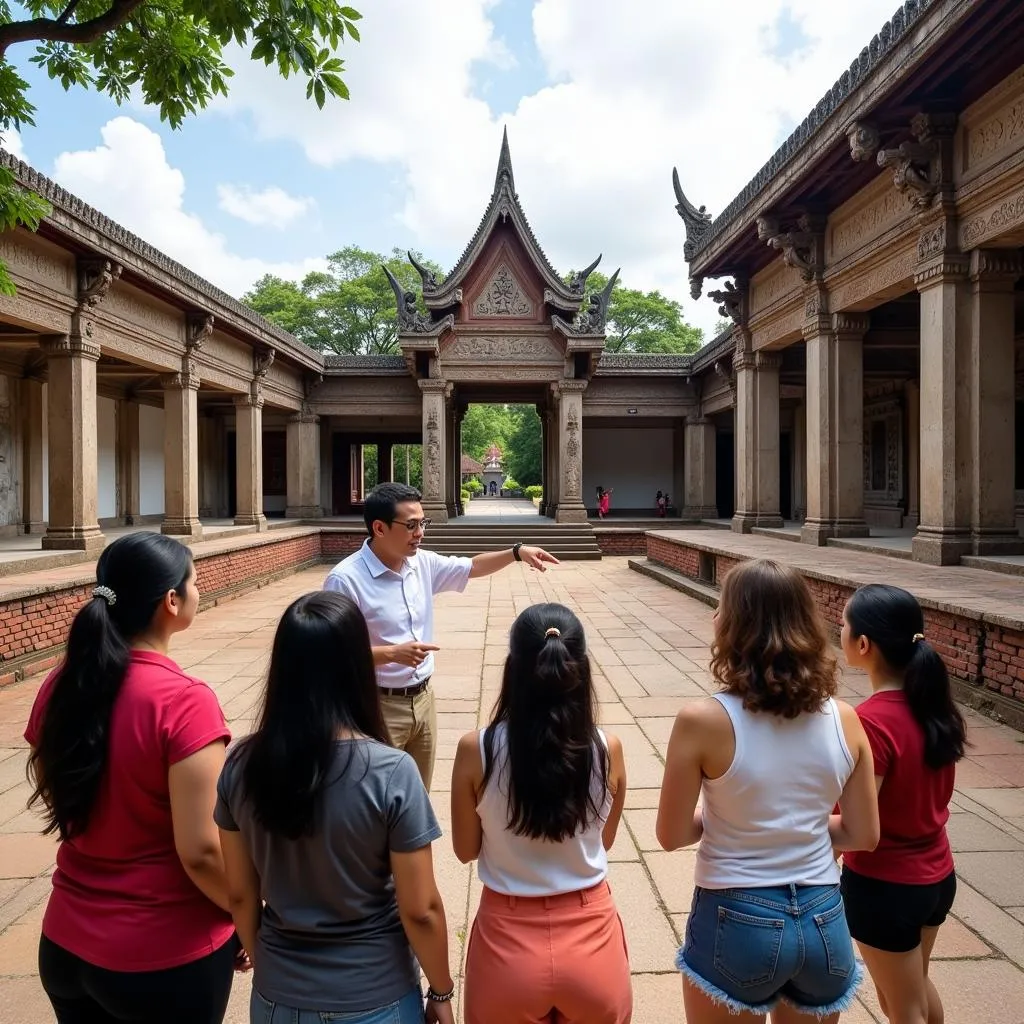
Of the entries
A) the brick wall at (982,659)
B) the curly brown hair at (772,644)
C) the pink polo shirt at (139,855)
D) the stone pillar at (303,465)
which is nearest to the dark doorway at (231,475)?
the stone pillar at (303,465)

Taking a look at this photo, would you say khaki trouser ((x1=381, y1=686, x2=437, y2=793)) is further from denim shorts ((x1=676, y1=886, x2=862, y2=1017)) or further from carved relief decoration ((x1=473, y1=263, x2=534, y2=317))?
carved relief decoration ((x1=473, y1=263, x2=534, y2=317))

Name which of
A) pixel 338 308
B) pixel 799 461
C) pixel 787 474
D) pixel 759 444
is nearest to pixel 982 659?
pixel 759 444

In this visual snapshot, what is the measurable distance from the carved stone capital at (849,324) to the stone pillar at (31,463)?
13276 mm

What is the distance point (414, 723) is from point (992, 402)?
7168 millimetres

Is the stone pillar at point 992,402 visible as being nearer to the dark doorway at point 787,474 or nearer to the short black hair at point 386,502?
the short black hair at point 386,502

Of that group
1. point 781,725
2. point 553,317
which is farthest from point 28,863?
point 553,317

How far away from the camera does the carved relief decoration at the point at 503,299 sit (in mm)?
17344

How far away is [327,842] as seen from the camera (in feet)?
4.58

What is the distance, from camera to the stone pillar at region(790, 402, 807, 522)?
19.2 metres

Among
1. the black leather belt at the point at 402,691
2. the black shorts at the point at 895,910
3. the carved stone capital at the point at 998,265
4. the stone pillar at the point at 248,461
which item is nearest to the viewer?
the black shorts at the point at 895,910

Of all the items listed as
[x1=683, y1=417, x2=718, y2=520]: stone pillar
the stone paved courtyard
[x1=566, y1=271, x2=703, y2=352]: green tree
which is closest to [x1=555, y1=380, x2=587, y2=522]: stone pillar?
[x1=683, y1=417, x2=718, y2=520]: stone pillar

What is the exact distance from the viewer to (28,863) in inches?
131

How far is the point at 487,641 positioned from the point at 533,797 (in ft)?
21.4

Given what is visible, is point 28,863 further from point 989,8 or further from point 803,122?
point 803,122
